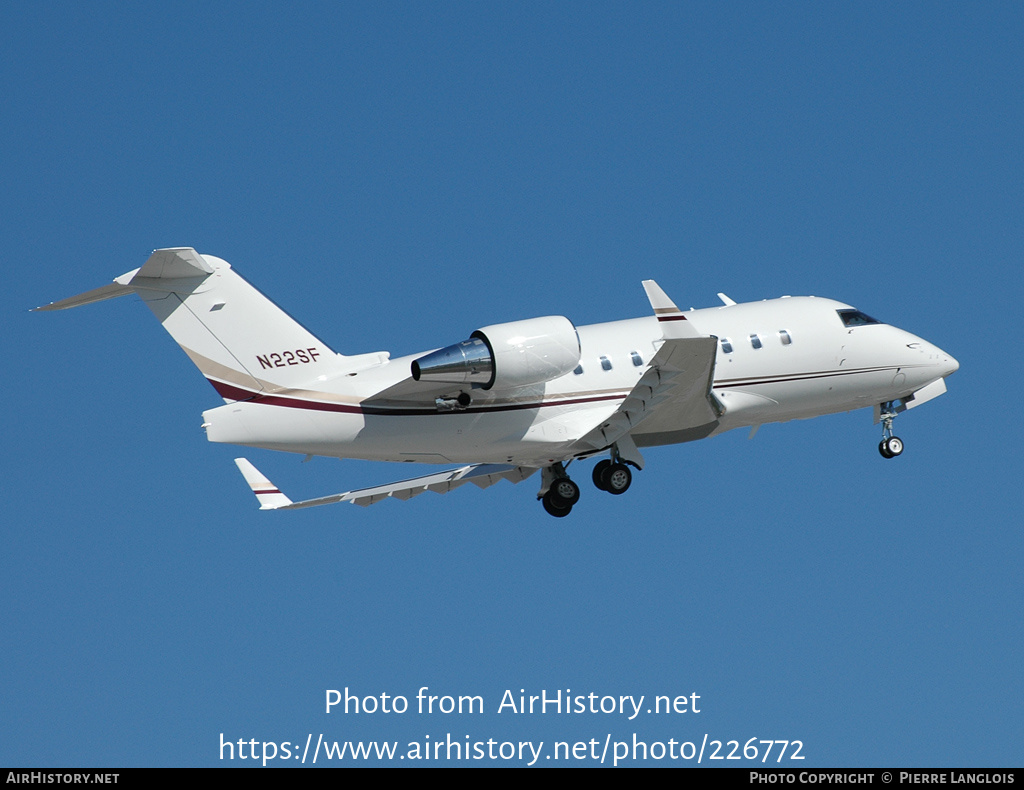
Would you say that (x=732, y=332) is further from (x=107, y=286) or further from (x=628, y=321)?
(x=107, y=286)

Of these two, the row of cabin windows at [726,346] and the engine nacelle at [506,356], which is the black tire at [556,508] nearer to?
the row of cabin windows at [726,346]

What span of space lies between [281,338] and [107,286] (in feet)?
9.72

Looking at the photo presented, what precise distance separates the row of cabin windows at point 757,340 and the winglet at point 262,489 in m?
8.88

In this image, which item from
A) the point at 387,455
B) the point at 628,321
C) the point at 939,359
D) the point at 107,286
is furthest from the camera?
the point at 939,359

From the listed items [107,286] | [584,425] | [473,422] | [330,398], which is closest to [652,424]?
[584,425]

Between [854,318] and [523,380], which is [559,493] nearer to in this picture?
[523,380]

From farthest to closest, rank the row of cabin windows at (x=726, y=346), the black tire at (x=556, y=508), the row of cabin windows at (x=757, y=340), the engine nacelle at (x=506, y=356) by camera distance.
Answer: the black tire at (x=556, y=508)
the row of cabin windows at (x=757, y=340)
the row of cabin windows at (x=726, y=346)
the engine nacelle at (x=506, y=356)

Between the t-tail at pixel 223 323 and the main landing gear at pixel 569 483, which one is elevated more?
the t-tail at pixel 223 323

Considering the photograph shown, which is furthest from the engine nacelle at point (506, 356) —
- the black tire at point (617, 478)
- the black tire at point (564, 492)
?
the black tire at point (564, 492)

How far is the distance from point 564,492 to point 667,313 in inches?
210

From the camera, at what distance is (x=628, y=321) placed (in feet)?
88.2

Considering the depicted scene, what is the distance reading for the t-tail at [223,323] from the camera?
23141 millimetres

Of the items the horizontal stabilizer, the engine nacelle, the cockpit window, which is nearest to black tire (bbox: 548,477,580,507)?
the engine nacelle

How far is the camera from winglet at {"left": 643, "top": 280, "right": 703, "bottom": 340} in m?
22.9
